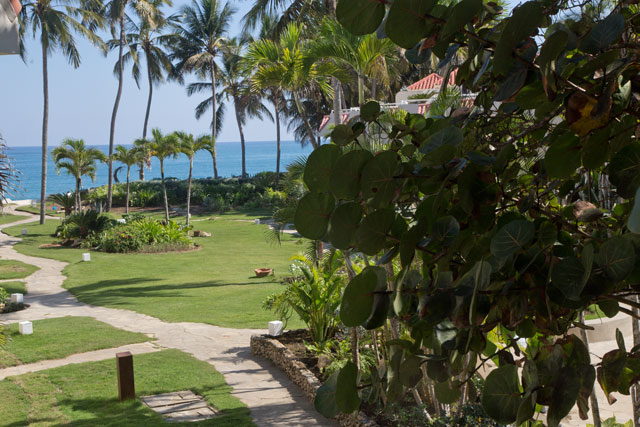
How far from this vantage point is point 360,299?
0.64m

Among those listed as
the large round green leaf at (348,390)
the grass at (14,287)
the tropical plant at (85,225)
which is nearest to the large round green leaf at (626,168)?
the large round green leaf at (348,390)

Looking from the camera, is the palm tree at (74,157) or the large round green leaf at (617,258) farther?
the palm tree at (74,157)

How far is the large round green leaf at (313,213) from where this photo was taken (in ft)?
2.38

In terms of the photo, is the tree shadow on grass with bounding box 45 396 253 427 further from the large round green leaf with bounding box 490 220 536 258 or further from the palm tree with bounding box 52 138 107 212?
the palm tree with bounding box 52 138 107 212

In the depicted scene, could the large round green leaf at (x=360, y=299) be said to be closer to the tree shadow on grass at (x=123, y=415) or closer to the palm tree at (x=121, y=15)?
the tree shadow on grass at (x=123, y=415)

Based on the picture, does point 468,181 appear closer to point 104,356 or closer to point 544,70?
point 544,70

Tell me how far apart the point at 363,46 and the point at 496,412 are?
20.9 ft

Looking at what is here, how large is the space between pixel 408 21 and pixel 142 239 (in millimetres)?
20902

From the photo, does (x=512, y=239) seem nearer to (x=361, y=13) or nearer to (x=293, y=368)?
(x=361, y=13)

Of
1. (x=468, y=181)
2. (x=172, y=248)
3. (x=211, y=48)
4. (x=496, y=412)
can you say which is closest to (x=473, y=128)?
(x=468, y=181)

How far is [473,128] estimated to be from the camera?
0.98m

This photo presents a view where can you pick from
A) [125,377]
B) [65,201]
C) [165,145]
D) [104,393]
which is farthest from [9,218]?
[125,377]

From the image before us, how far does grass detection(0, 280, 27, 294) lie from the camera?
1347cm

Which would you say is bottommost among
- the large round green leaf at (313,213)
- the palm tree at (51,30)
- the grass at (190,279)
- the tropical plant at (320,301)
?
the grass at (190,279)
